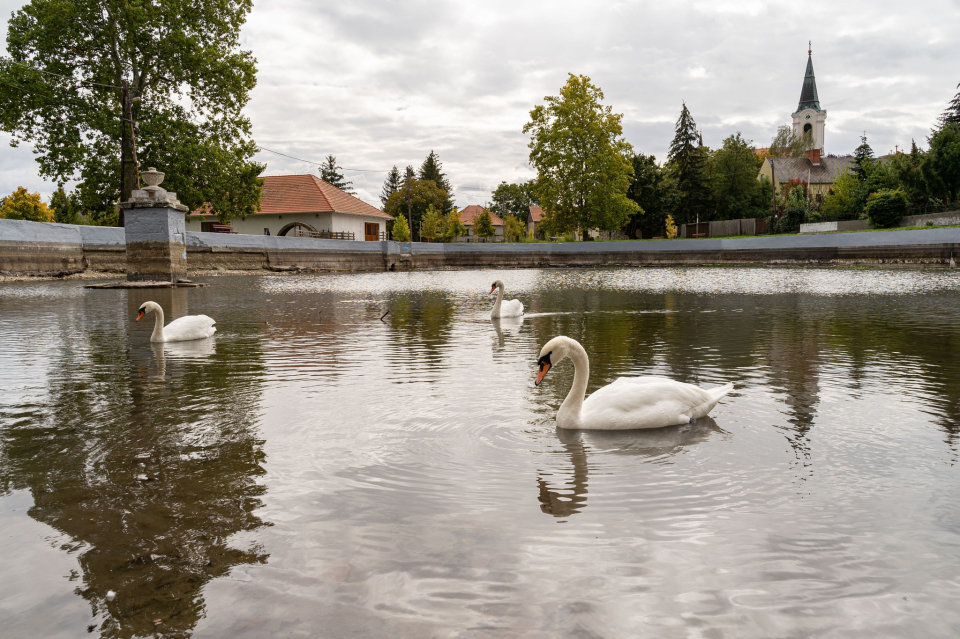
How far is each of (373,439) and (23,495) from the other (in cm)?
228

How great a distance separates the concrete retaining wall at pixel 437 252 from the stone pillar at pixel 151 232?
5.07m

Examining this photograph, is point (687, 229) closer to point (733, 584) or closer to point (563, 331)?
point (563, 331)

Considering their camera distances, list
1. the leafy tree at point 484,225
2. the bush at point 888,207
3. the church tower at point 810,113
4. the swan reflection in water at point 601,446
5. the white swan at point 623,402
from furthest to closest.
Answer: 1. the church tower at point 810,113
2. the leafy tree at point 484,225
3. the bush at point 888,207
4. the white swan at point 623,402
5. the swan reflection in water at point 601,446

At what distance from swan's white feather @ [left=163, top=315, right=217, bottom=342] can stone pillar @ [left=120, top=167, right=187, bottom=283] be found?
1547cm

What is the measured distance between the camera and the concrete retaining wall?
88.7 feet

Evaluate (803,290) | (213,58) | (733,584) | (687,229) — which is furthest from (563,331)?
(687,229)

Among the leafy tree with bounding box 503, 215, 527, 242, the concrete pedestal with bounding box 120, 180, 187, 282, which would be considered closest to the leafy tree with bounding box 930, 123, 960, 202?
the concrete pedestal with bounding box 120, 180, 187, 282

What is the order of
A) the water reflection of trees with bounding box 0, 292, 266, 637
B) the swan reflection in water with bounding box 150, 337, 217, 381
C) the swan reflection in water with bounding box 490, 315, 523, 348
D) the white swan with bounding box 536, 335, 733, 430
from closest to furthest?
the water reflection of trees with bounding box 0, 292, 266, 637, the white swan with bounding box 536, 335, 733, 430, the swan reflection in water with bounding box 150, 337, 217, 381, the swan reflection in water with bounding box 490, 315, 523, 348

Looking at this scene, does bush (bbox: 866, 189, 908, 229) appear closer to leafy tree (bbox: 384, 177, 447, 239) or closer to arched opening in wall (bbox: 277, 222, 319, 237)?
arched opening in wall (bbox: 277, 222, 319, 237)

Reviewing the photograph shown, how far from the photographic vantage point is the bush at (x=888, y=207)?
51.2m

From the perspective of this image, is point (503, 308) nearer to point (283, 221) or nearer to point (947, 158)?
point (947, 158)

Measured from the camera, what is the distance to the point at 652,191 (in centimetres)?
7488

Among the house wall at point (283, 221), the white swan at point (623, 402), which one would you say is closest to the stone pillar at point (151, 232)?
the white swan at point (623, 402)

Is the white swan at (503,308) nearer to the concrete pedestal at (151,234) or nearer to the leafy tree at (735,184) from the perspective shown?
the concrete pedestal at (151,234)
